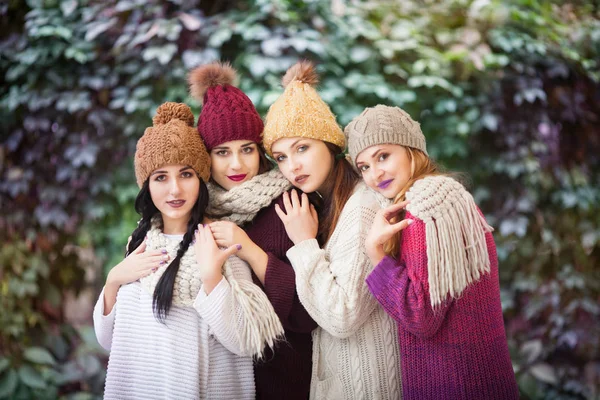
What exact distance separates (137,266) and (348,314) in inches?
27.4

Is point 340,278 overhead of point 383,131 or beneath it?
beneath

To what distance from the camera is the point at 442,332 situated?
5.16 feet

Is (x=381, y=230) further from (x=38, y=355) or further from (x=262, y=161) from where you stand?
(x=38, y=355)

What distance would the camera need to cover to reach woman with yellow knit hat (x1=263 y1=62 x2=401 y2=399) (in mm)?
1631

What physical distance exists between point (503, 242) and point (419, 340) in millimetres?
1972

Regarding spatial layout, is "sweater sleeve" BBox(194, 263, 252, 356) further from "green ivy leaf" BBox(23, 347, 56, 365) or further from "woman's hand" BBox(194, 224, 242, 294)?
"green ivy leaf" BBox(23, 347, 56, 365)

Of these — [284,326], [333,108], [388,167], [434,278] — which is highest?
[388,167]

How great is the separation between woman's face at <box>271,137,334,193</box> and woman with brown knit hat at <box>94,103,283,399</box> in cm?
27

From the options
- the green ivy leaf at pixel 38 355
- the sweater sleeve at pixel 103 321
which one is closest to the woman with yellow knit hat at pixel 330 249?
the sweater sleeve at pixel 103 321

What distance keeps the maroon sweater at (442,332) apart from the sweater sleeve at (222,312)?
0.42m

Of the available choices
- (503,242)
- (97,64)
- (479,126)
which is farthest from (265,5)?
(503,242)

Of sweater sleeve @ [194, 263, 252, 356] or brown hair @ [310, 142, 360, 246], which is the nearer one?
sweater sleeve @ [194, 263, 252, 356]

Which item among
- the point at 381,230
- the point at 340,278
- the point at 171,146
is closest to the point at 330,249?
the point at 340,278

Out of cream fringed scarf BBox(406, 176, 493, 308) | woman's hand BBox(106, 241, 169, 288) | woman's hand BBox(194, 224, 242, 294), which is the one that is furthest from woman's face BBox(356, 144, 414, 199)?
woman's hand BBox(106, 241, 169, 288)
